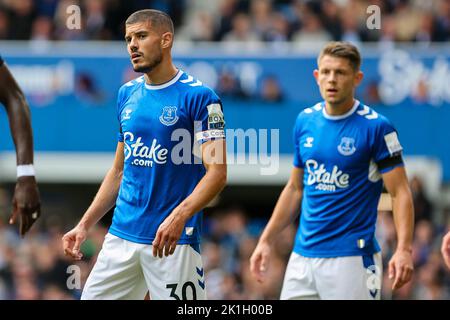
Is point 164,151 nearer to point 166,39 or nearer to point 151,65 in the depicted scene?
point 151,65

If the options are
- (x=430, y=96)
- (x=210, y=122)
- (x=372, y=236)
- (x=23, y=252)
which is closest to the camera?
(x=210, y=122)

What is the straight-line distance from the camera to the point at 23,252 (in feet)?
52.2

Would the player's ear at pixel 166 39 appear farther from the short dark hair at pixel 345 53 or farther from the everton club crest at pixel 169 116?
the short dark hair at pixel 345 53

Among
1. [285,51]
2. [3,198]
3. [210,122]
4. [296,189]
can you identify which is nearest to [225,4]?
[285,51]

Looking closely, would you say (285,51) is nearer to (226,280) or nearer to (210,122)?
(226,280)

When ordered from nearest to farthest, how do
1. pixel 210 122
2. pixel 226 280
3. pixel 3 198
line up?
pixel 210 122
pixel 226 280
pixel 3 198

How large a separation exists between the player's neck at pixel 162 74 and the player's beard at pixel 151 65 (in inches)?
2.4

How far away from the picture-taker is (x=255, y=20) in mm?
18688

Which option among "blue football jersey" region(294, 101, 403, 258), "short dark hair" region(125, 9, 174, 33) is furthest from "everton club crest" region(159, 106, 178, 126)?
"blue football jersey" region(294, 101, 403, 258)

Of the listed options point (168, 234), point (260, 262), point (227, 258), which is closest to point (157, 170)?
point (168, 234)

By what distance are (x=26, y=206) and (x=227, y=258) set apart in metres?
Result: 8.79

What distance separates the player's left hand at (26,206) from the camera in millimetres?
6301

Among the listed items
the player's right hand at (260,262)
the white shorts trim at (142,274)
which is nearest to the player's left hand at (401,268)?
the player's right hand at (260,262)
